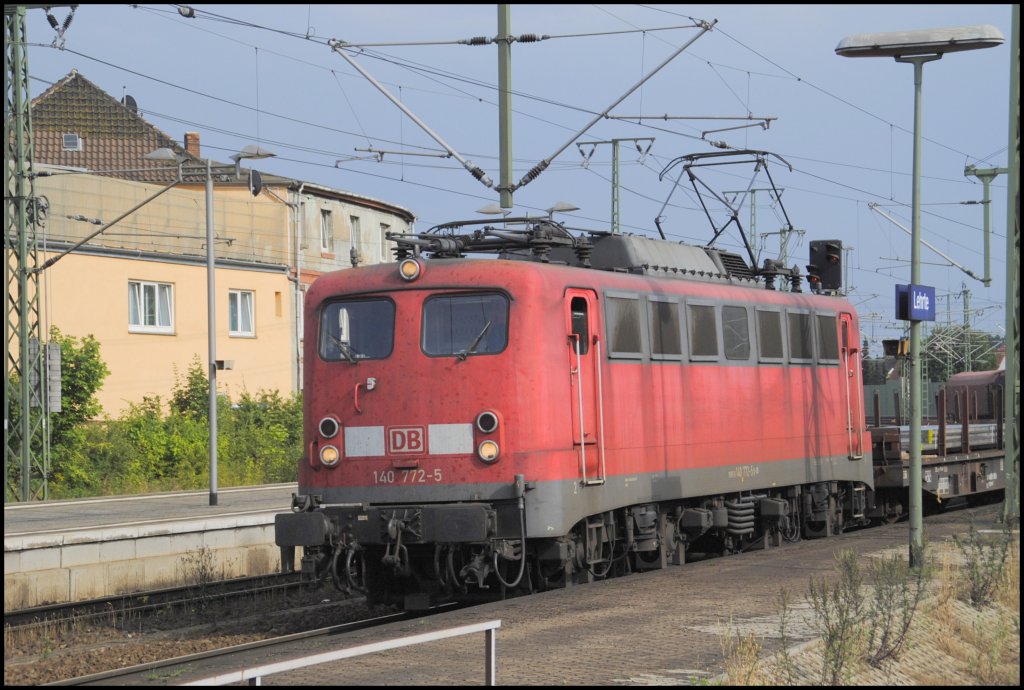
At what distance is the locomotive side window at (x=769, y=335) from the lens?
17.7 meters

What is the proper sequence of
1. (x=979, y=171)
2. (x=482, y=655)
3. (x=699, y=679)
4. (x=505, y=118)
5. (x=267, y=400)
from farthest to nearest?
1. (x=267, y=400)
2. (x=979, y=171)
3. (x=505, y=118)
4. (x=482, y=655)
5. (x=699, y=679)

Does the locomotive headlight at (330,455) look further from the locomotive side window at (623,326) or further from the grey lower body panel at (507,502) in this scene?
the locomotive side window at (623,326)

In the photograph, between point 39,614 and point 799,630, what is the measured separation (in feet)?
27.3

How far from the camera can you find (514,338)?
44.2 ft

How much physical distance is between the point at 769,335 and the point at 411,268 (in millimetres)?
5684

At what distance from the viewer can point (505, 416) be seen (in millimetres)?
13352

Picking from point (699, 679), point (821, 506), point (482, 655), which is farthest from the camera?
point (821, 506)

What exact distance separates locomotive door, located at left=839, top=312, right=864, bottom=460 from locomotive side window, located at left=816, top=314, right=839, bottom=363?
0.88ft

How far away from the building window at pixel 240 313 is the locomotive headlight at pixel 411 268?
101 ft

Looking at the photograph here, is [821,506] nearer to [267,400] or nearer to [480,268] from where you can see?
[480,268]

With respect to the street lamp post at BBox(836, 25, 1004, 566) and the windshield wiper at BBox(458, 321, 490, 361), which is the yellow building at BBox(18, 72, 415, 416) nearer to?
the windshield wiper at BBox(458, 321, 490, 361)

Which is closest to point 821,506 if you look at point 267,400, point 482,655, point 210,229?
point 482,655

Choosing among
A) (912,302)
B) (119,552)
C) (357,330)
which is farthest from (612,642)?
(119,552)

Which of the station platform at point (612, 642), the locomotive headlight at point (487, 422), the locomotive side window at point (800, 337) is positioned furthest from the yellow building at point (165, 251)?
the station platform at point (612, 642)
